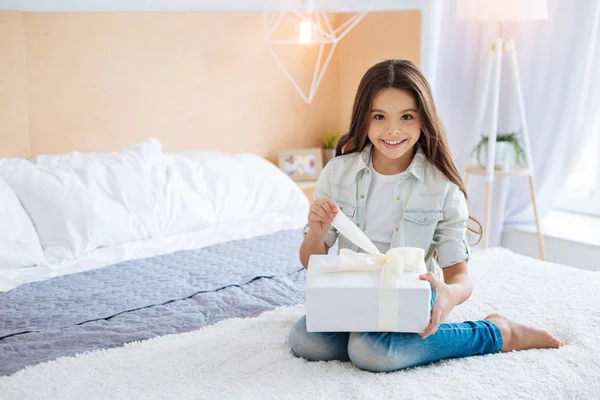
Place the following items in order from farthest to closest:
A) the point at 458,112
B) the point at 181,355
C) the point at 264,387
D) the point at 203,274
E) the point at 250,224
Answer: the point at 458,112
the point at 250,224
the point at 203,274
the point at 181,355
the point at 264,387

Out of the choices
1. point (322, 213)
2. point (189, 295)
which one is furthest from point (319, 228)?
point (189, 295)

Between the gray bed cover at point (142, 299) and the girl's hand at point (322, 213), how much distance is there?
292 mm

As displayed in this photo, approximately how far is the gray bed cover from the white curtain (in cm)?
128

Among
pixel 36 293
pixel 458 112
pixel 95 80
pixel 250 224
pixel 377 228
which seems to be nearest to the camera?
pixel 377 228

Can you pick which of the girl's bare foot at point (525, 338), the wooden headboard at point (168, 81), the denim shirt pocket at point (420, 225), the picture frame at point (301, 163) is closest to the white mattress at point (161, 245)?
the picture frame at point (301, 163)

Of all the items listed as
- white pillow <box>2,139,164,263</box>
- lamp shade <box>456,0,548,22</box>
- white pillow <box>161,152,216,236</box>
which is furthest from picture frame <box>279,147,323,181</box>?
lamp shade <box>456,0,548,22</box>

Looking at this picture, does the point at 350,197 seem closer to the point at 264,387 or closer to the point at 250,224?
the point at 264,387

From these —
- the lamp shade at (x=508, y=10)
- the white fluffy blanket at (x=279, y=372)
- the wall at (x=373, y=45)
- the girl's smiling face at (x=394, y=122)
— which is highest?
the lamp shade at (x=508, y=10)

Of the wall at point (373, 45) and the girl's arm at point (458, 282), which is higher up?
the wall at point (373, 45)

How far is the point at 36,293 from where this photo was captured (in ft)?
6.08

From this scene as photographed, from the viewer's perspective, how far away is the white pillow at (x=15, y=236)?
2092mm

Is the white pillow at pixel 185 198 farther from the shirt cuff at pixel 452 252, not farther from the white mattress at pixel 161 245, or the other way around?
the shirt cuff at pixel 452 252

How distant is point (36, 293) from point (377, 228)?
91 centimetres

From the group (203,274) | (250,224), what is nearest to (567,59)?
(250,224)
